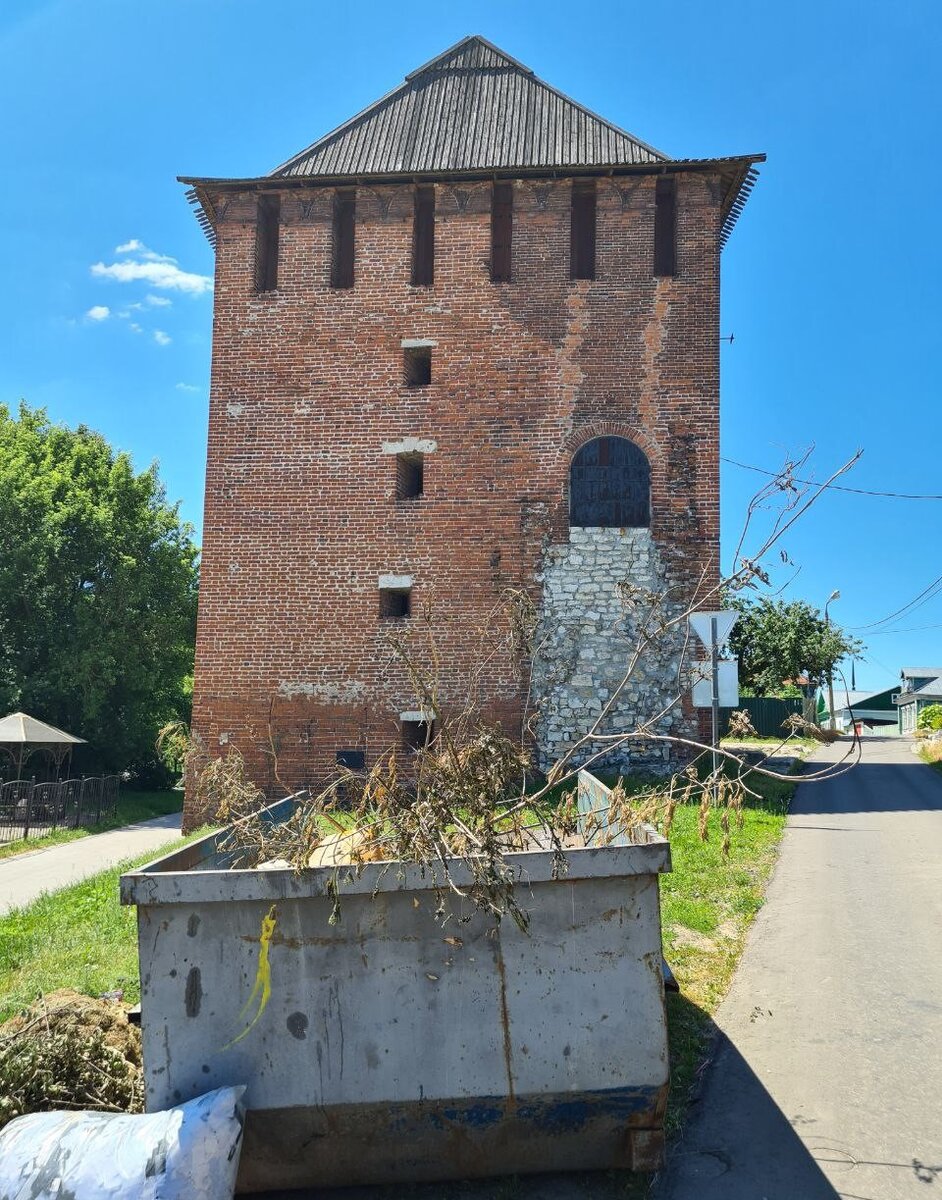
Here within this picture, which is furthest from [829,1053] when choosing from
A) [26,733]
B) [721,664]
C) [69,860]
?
[26,733]

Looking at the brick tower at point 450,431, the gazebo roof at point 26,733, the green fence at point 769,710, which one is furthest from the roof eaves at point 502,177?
the green fence at point 769,710

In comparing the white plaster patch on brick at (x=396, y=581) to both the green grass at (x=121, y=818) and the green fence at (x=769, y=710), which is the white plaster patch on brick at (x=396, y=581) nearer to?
the green grass at (x=121, y=818)

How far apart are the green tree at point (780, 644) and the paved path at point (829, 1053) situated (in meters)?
32.6

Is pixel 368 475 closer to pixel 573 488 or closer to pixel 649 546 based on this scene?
pixel 573 488

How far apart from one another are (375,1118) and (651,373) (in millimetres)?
13820

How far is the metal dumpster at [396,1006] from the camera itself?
3.61 m

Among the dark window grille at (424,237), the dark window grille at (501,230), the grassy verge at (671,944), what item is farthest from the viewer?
the dark window grille at (424,237)

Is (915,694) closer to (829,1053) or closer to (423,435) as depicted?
(423,435)

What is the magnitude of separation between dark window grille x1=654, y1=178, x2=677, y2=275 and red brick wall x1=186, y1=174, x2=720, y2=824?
0.19m

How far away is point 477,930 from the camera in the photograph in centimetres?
370

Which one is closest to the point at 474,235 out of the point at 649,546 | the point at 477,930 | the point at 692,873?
the point at 649,546

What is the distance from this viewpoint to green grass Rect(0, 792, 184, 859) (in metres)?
16.4

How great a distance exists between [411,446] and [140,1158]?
44.2ft

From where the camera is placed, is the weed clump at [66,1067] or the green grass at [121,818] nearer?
the weed clump at [66,1067]
